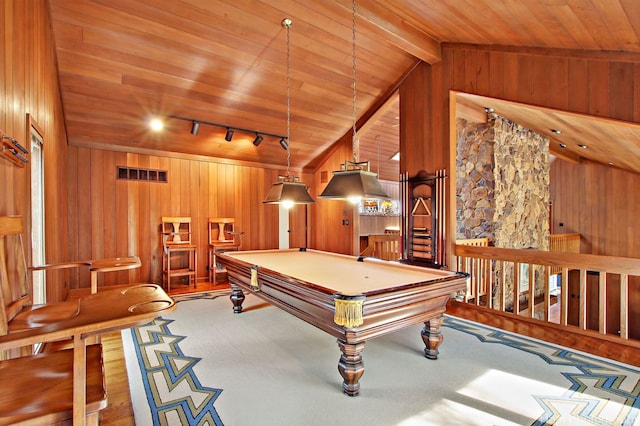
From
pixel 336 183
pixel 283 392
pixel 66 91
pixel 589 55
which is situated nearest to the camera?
pixel 283 392

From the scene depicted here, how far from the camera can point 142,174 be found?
5832 millimetres

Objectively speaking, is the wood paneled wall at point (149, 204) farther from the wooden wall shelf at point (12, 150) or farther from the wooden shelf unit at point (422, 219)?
the wooden wall shelf at point (12, 150)

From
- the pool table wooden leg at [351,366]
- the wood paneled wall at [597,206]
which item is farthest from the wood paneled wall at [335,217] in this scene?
the wood paneled wall at [597,206]

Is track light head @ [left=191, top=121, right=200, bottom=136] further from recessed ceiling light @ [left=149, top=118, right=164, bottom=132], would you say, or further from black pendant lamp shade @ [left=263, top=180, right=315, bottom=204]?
black pendant lamp shade @ [left=263, top=180, right=315, bottom=204]

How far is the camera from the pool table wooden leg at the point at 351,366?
88.1 inches

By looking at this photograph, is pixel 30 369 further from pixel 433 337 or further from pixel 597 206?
pixel 597 206

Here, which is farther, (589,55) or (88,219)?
(88,219)

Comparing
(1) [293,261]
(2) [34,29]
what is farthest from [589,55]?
(2) [34,29]

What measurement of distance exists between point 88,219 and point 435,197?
18.4 ft

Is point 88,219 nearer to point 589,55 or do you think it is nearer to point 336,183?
point 336,183

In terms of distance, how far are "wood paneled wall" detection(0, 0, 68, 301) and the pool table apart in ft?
6.27

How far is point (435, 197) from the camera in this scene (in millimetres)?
4625

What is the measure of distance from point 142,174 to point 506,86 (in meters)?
5.93

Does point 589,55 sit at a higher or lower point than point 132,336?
higher
